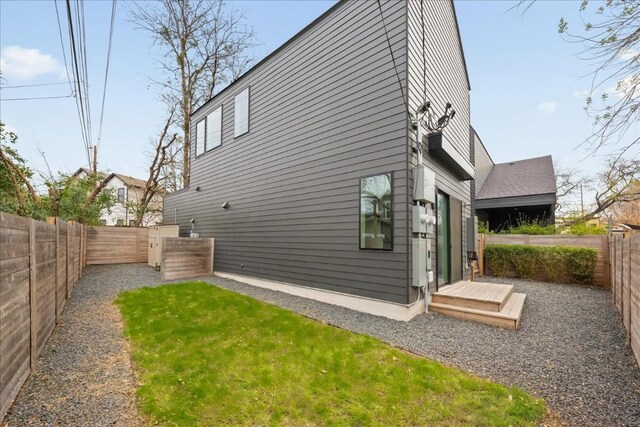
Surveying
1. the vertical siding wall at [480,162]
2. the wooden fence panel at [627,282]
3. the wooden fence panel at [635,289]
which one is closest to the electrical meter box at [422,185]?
the wooden fence panel at [635,289]

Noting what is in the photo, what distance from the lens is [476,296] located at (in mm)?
4969

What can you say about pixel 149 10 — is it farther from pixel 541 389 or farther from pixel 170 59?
pixel 541 389

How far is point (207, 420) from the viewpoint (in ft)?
7.29

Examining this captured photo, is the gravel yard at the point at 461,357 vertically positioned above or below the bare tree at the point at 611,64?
below

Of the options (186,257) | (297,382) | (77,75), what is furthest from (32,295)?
(186,257)

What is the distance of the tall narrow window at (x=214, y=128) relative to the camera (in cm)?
962

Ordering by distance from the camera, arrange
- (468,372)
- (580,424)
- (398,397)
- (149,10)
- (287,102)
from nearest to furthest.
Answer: (580,424) < (398,397) < (468,372) < (287,102) < (149,10)

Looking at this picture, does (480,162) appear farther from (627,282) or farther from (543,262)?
(627,282)

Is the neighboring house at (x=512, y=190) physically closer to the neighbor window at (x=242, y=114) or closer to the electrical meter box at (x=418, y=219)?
the electrical meter box at (x=418, y=219)

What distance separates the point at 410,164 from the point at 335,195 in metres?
1.56

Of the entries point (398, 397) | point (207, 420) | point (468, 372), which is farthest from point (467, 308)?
point (207, 420)

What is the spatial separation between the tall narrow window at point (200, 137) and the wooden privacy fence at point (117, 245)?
13.4 ft

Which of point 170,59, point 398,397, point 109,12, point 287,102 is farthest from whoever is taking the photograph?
point 170,59

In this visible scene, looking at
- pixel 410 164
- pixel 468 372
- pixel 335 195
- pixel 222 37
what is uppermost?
pixel 222 37
